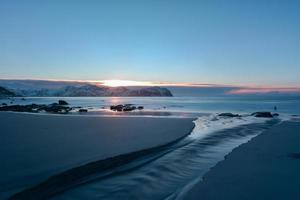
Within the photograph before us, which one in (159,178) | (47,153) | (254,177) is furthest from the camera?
(47,153)

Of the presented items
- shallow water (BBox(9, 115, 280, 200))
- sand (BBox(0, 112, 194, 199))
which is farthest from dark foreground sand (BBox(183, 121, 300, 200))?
sand (BBox(0, 112, 194, 199))

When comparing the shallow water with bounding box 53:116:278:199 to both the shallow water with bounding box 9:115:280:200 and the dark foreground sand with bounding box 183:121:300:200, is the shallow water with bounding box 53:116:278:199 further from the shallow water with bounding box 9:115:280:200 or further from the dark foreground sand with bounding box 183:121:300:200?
the dark foreground sand with bounding box 183:121:300:200

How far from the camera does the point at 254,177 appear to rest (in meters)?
9.16

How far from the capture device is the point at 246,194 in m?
7.54

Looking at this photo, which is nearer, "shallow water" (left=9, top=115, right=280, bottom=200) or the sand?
"shallow water" (left=9, top=115, right=280, bottom=200)

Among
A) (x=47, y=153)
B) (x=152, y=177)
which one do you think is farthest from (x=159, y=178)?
(x=47, y=153)

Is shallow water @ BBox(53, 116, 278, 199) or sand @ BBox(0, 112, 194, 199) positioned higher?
sand @ BBox(0, 112, 194, 199)

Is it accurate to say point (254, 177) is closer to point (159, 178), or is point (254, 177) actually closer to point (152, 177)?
point (159, 178)

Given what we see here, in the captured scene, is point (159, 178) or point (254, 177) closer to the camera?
point (159, 178)

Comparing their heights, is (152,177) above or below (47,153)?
below

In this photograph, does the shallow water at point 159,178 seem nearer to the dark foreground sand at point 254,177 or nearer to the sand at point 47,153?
the dark foreground sand at point 254,177

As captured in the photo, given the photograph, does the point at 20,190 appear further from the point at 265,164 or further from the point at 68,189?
the point at 265,164

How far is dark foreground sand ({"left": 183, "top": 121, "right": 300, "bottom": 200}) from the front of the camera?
7.53 m

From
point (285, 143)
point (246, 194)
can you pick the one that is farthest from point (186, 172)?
point (285, 143)
